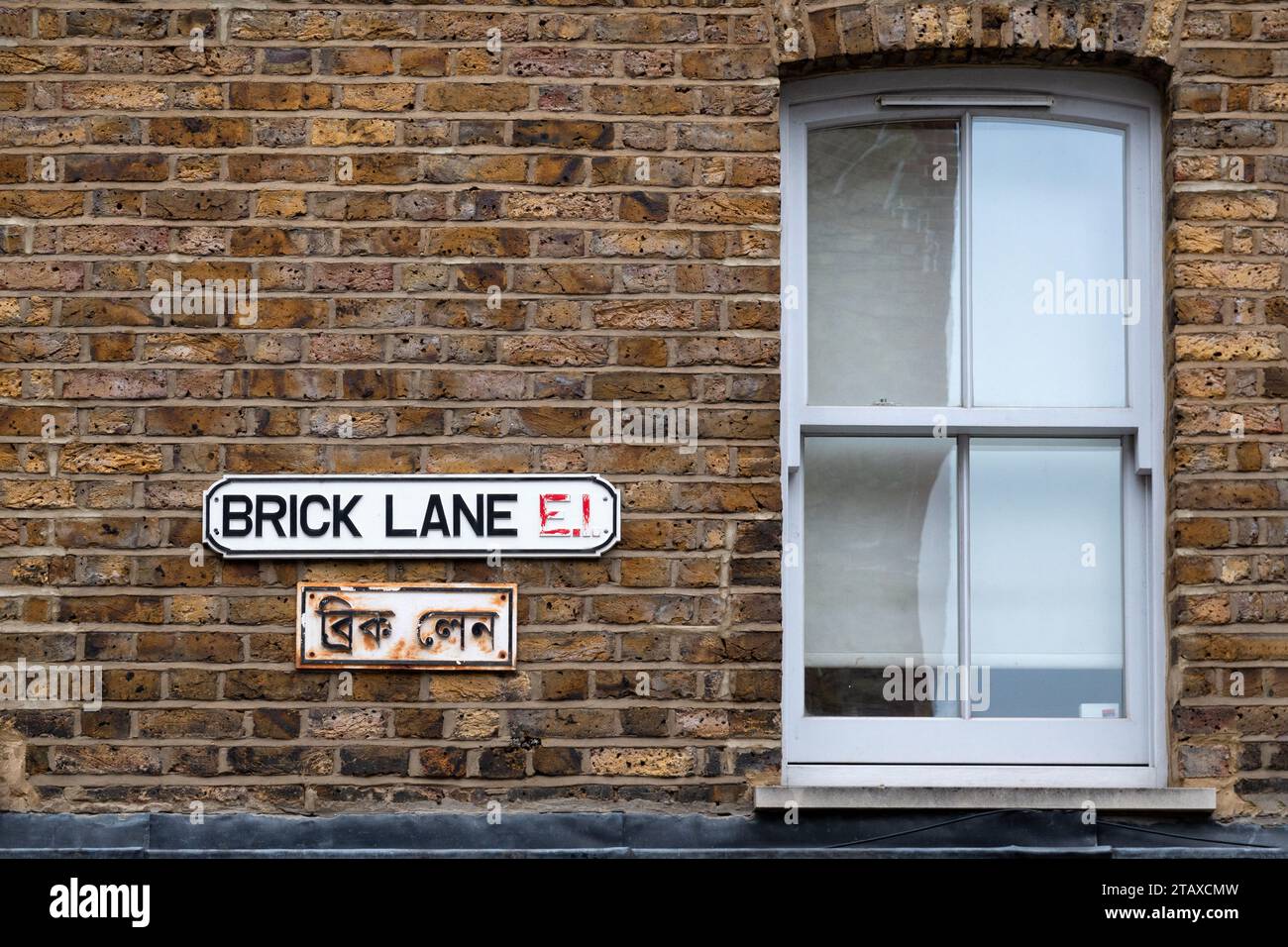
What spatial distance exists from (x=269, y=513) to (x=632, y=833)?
4.54ft

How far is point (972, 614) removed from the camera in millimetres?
3816

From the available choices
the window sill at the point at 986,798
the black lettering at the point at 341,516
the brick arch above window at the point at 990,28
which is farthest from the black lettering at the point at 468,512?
the brick arch above window at the point at 990,28

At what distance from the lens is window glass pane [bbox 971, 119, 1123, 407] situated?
385 centimetres

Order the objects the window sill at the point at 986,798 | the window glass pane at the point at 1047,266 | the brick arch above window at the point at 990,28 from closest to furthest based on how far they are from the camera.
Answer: the window sill at the point at 986,798, the brick arch above window at the point at 990,28, the window glass pane at the point at 1047,266

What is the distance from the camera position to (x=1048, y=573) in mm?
3834

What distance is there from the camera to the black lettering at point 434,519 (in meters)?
3.64

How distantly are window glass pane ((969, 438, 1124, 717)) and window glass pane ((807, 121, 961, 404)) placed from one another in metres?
0.32

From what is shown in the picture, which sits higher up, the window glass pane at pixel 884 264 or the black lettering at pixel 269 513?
the window glass pane at pixel 884 264

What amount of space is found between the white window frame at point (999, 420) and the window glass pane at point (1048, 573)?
0.05 meters

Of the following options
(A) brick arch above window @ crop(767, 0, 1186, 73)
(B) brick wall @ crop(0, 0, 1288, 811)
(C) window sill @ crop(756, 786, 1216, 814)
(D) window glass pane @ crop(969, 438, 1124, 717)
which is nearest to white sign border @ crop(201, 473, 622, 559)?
(B) brick wall @ crop(0, 0, 1288, 811)

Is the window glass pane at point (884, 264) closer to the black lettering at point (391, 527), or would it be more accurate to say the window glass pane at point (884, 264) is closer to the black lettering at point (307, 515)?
the black lettering at point (391, 527)

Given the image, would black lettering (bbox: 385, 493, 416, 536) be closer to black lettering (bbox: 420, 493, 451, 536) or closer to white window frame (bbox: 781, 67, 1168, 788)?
black lettering (bbox: 420, 493, 451, 536)
